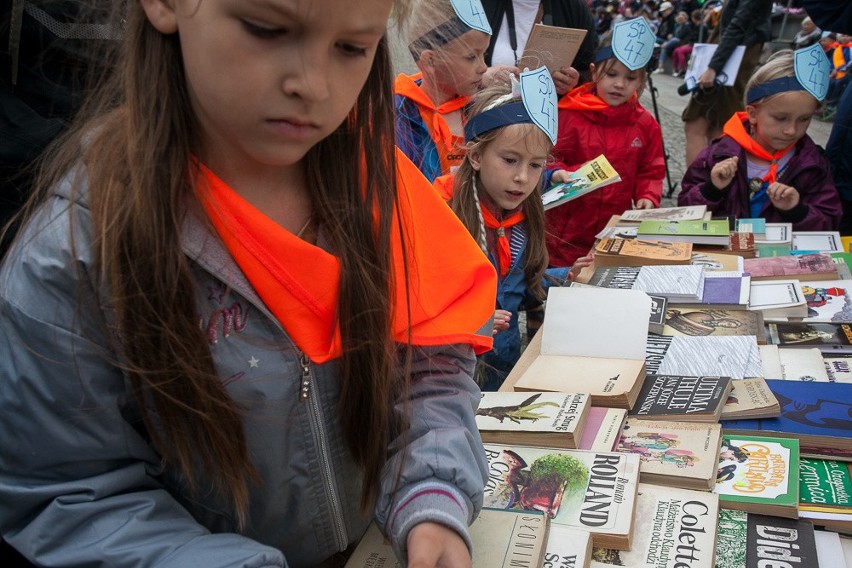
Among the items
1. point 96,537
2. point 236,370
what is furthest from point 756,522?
point 96,537

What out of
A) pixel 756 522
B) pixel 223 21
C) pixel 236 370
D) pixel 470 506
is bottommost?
pixel 756 522

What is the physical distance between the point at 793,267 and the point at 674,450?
48.8 inches

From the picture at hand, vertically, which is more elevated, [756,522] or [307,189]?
[307,189]

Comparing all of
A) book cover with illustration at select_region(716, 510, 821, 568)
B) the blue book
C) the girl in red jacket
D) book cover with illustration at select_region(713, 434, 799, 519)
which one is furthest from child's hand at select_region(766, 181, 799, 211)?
book cover with illustration at select_region(716, 510, 821, 568)

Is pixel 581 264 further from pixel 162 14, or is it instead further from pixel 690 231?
pixel 162 14

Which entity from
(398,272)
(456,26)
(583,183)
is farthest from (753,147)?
(398,272)

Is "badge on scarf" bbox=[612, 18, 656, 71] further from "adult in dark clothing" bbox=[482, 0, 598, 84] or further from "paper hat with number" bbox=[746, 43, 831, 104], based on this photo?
"paper hat with number" bbox=[746, 43, 831, 104]

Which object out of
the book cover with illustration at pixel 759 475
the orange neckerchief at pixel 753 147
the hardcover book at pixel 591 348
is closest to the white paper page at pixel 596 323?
the hardcover book at pixel 591 348

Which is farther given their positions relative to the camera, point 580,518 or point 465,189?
point 465,189

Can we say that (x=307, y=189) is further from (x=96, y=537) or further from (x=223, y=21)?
(x=96, y=537)

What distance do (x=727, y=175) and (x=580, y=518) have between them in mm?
2317

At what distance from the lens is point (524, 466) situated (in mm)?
1308

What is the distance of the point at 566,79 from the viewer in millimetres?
3352

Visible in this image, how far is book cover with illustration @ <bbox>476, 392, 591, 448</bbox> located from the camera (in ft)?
4.54
